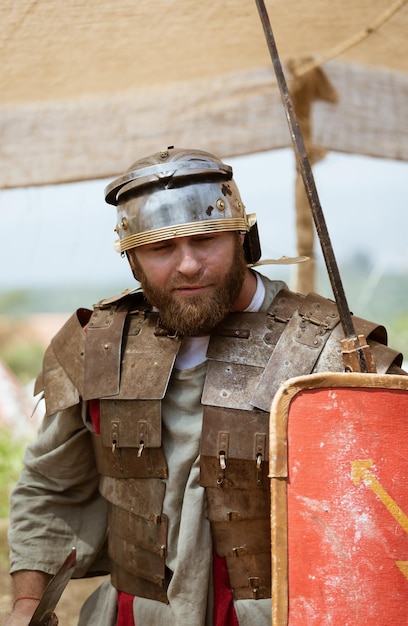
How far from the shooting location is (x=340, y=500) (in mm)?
1835

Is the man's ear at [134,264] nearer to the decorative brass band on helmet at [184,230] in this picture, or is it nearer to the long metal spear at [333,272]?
the decorative brass band on helmet at [184,230]

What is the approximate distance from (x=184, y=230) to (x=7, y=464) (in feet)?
14.7

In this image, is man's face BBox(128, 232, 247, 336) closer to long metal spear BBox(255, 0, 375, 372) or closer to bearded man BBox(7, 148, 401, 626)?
bearded man BBox(7, 148, 401, 626)

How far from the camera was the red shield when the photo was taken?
181 centimetres

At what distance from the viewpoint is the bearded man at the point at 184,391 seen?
7.23 ft

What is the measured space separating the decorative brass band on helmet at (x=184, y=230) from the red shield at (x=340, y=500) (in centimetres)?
53

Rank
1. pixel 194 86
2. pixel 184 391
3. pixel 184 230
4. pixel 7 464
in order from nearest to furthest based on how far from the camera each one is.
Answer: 1. pixel 184 230
2. pixel 184 391
3. pixel 194 86
4. pixel 7 464

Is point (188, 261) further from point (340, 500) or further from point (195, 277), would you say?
point (340, 500)

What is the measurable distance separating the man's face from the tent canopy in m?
1.15

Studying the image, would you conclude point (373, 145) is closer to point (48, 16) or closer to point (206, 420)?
point (48, 16)

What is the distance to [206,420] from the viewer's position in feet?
7.28

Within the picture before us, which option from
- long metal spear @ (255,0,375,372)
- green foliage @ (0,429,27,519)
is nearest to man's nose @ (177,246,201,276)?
long metal spear @ (255,0,375,372)

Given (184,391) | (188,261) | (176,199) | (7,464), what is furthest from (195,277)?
(7,464)

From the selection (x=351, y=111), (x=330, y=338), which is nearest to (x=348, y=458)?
(x=330, y=338)
